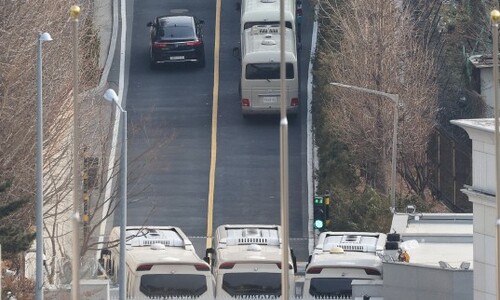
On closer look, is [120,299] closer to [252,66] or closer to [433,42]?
[252,66]

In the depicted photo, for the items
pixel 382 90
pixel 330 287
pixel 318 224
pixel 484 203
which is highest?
pixel 484 203

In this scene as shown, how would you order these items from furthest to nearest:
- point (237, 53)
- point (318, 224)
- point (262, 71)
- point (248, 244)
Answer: point (237, 53) < point (262, 71) < point (318, 224) < point (248, 244)

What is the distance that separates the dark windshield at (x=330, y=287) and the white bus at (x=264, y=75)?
2794 centimetres

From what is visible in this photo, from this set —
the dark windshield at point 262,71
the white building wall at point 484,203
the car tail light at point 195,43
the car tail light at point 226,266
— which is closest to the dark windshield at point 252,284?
the car tail light at point 226,266

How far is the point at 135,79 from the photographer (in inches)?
2945

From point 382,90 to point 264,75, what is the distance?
19.0 ft

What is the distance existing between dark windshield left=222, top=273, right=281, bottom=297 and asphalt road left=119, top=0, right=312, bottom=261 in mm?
17915

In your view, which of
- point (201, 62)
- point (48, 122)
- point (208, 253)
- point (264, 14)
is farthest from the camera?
point (201, 62)

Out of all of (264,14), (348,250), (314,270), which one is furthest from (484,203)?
(264,14)

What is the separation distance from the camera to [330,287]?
40906 mm

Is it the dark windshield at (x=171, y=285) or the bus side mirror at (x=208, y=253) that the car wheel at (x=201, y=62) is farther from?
the dark windshield at (x=171, y=285)

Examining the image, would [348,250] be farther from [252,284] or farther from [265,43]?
[265,43]

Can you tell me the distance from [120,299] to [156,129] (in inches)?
1290

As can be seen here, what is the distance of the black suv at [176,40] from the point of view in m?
73.6
